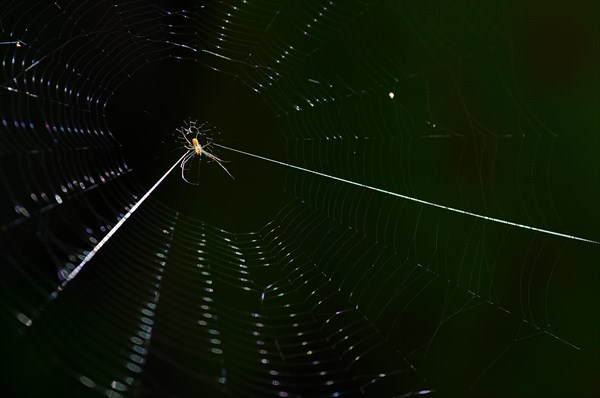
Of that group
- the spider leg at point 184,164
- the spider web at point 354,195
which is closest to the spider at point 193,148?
the spider leg at point 184,164

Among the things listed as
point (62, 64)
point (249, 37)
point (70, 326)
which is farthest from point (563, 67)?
point (70, 326)

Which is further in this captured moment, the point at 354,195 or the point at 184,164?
the point at 184,164

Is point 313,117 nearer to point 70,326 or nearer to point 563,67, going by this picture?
point 563,67

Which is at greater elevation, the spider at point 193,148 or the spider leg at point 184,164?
the spider at point 193,148

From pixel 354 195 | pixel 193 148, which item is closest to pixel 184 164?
pixel 193 148

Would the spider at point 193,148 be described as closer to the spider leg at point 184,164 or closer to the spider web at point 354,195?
the spider leg at point 184,164

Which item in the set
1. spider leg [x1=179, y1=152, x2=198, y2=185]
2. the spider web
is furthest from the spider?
the spider web

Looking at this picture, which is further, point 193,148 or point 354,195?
point 193,148

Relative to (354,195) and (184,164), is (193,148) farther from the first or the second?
(354,195)

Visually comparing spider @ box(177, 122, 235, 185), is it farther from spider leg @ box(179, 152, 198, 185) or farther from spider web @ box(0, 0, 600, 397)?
spider web @ box(0, 0, 600, 397)
